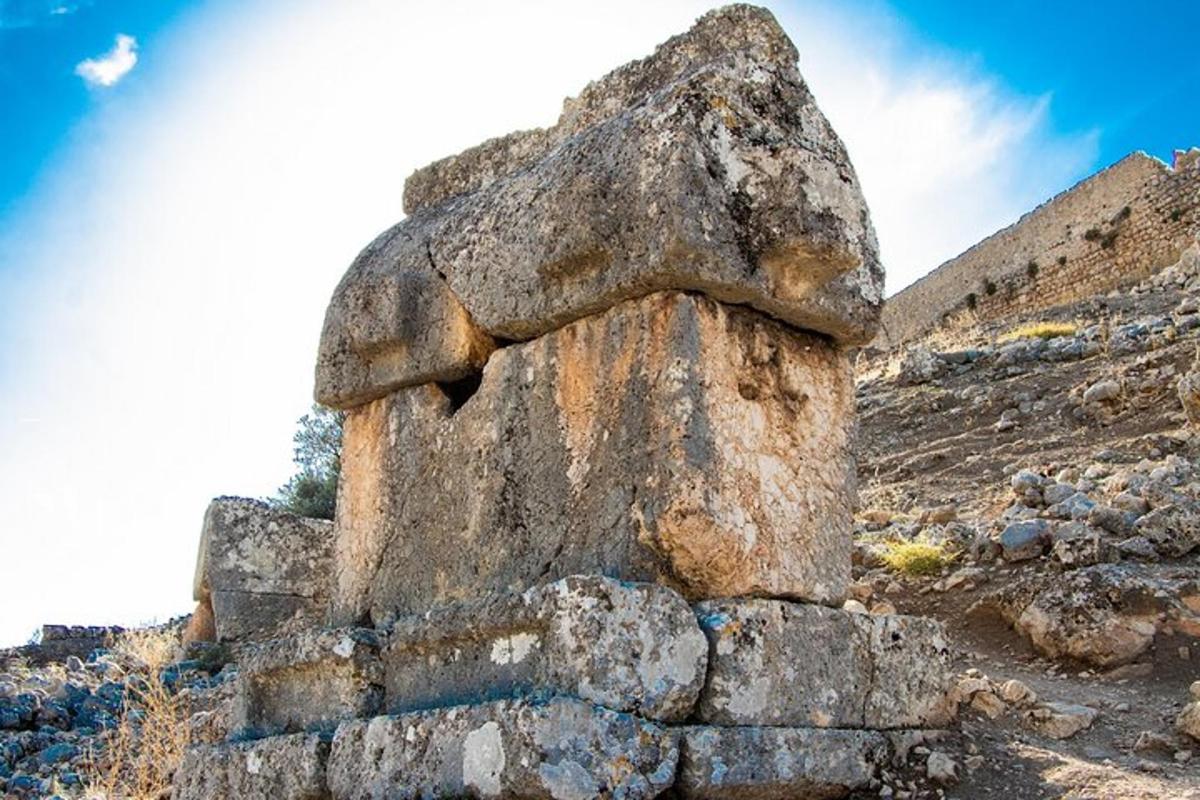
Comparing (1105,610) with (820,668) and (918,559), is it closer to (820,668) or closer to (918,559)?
(918,559)

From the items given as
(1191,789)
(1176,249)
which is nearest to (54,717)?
(1191,789)

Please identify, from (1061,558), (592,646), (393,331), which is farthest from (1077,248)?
(592,646)

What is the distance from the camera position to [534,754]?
98.8 inches

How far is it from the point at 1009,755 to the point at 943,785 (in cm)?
28

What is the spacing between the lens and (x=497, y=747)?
2.61 m

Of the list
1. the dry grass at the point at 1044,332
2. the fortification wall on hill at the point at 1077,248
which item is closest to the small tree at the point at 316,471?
the dry grass at the point at 1044,332

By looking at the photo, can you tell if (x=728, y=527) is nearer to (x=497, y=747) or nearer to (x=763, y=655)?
(x=763, y=655)

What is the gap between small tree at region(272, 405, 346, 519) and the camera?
12.4 m

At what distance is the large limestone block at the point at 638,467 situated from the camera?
288 cm

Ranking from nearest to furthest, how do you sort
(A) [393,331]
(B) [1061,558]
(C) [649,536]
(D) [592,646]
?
1. (D) [592,646]
2. (C) [649,536]
3. (A) [393,331]
4. (B) [1061,558]

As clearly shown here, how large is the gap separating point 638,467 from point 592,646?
51cm

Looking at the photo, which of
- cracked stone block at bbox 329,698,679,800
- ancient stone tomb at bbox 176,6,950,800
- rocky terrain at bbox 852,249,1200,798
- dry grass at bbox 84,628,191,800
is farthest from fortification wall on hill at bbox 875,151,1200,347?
cracked stone block at bbox 329,698,679,800

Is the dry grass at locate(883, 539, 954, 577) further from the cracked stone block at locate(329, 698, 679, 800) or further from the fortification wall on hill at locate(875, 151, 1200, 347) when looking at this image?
the fortification wall on hill at locate(875, 151, 1200, 347)

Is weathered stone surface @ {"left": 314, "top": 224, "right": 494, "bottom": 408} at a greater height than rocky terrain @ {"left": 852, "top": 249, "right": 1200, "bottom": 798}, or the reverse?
weathered stone surface @ {"left": 314, "top": 224, "right": 494, "bottom": 408}
